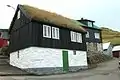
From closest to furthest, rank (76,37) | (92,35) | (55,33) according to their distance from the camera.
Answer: (55,33), (76,37), (92,35)

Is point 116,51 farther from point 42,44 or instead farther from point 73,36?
point 42,44

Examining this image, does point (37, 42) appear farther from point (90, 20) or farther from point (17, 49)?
point (90, 20)

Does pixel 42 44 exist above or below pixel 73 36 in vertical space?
below

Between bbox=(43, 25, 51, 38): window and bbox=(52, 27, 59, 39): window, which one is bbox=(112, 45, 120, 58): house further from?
bbox=(43, 25, 51, 38): window

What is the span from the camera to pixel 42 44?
111 ft

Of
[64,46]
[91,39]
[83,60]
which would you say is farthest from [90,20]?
[64,46]

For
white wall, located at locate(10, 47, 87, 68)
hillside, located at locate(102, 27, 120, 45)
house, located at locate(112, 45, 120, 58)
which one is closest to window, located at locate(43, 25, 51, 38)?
white wall, located at locate(10, 47, 87, 68)

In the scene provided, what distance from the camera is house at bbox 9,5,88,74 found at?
33.3m

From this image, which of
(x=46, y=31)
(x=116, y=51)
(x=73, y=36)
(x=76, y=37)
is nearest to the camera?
Answer: (x=46, y=31)

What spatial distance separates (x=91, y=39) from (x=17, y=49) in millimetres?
31848

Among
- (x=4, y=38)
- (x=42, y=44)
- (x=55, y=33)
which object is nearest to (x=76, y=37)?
(x=55, y=33)

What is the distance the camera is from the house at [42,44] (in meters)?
33.3

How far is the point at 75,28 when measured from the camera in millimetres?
41312

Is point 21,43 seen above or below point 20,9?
below
